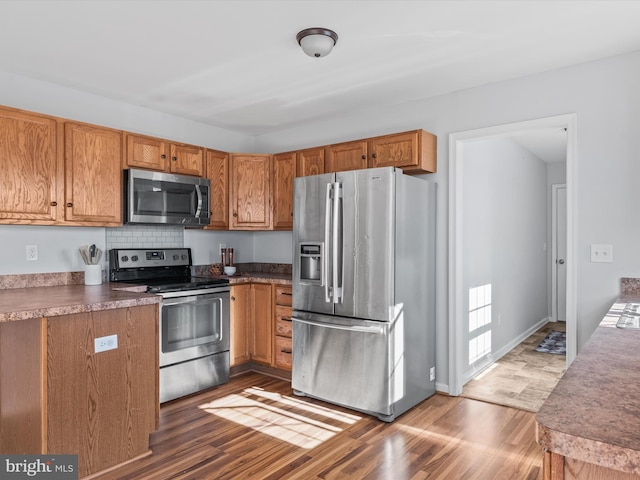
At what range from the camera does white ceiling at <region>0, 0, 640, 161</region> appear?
7.49 feet

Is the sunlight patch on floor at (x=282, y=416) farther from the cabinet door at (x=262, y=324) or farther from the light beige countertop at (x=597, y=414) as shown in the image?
the light beige countertop at (x=597, y=414)

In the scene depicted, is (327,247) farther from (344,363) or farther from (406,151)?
(406,151)

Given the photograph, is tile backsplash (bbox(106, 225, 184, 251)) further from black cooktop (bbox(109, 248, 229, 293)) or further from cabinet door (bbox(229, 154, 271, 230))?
cabinet door (bbox(229, 154, 271, 230))

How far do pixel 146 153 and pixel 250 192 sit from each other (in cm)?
108

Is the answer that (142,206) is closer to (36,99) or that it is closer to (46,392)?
(36,99)

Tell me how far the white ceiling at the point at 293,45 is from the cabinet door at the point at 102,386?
1.62m

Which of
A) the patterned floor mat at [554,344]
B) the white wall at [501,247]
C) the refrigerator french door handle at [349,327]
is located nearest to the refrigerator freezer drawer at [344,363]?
the refrigerator french door handle at [349,327]

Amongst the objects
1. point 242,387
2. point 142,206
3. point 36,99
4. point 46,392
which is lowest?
point 242,387

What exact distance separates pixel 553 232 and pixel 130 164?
19.6 ft

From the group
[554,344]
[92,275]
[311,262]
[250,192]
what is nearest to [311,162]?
[250,192]

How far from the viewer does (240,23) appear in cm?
243

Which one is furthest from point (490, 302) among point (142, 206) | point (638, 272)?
point (142, 206)

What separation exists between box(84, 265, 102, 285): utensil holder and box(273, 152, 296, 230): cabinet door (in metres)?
1.65

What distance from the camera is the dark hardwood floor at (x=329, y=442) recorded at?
237 cm
